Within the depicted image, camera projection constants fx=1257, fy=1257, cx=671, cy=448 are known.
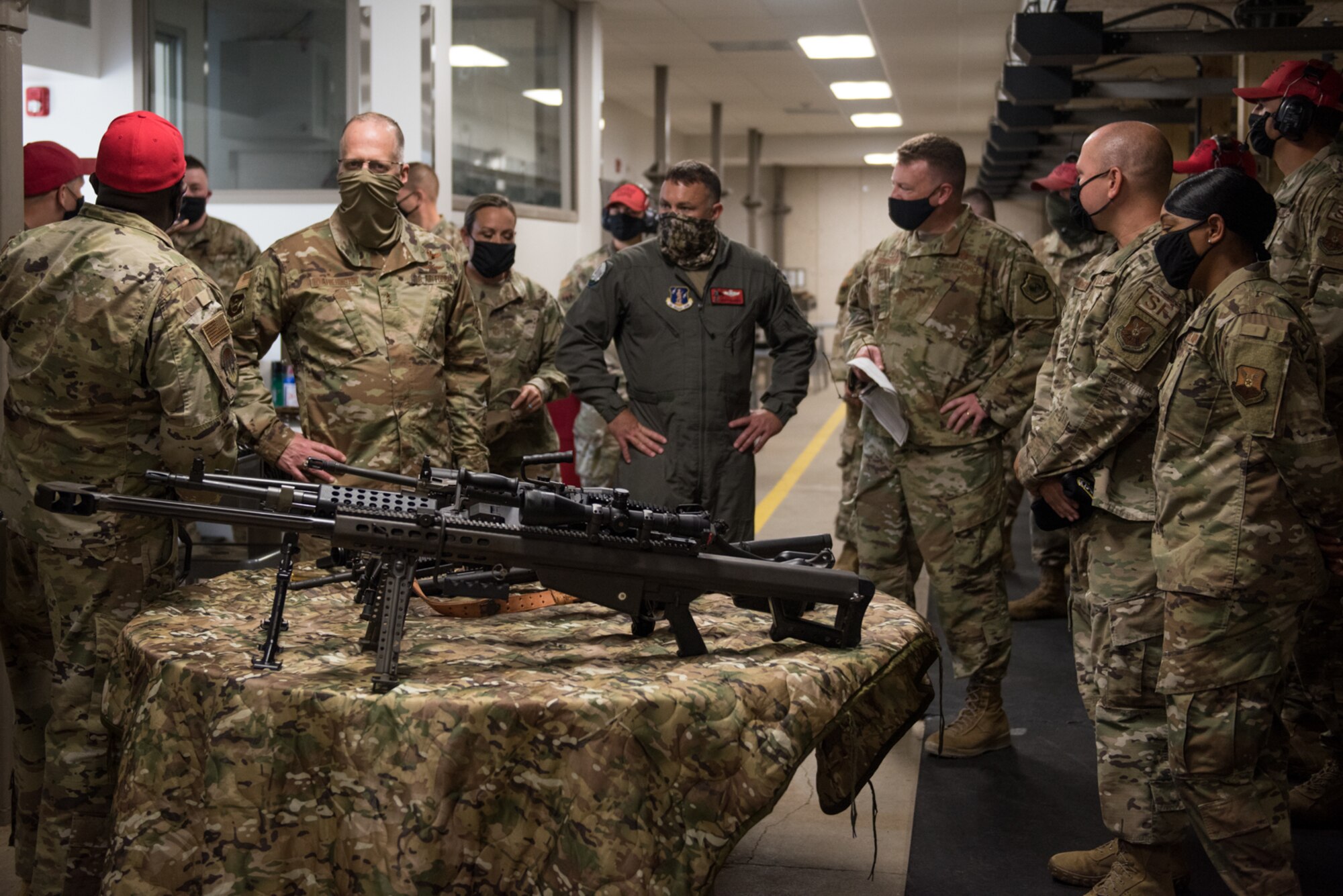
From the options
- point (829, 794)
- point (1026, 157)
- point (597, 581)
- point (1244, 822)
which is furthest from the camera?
point (1026, 157)

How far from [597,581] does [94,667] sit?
1177 millimetres

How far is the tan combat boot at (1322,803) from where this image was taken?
3.46 metres

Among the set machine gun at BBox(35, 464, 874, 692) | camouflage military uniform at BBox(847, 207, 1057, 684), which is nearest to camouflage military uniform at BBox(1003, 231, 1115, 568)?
camouflage military uniform at BBox(847, 207, 1057, 684)

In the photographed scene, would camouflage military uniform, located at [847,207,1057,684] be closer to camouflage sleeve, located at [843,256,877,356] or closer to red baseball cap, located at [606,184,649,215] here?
camouflage sleeve, located at [843,256,877,356]

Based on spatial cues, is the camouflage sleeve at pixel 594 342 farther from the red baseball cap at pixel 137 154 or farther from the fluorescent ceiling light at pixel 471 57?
the fluorescent ceiling light at pixel 471 57

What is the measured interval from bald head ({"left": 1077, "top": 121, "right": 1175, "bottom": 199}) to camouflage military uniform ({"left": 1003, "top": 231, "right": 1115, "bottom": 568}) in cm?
210

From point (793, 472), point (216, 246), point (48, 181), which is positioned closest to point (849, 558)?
point (216, 246)

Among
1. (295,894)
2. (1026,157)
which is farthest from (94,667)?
(1026,157)

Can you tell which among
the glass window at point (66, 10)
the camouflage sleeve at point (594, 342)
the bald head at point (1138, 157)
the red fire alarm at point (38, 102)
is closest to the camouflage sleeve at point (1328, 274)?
the bald head at point (1138, 157)

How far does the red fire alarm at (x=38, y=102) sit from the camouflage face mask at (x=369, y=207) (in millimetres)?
3733

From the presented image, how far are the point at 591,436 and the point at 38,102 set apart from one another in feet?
10.5

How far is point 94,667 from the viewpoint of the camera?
105 inches

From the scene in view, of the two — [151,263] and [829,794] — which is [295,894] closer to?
[829,794]

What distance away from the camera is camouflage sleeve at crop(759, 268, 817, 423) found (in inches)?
159
